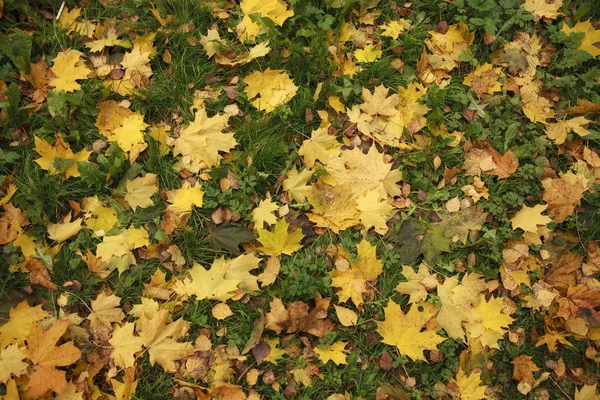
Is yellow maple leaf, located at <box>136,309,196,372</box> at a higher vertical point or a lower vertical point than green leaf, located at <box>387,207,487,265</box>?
lower

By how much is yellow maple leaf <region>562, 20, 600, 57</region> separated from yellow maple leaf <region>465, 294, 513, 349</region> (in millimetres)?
1764

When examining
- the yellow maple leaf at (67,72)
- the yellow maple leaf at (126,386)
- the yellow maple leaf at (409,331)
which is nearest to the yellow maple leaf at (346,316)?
the yellow maple leaf at (409,331)

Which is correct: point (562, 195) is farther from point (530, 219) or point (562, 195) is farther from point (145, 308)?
point (145, 308)

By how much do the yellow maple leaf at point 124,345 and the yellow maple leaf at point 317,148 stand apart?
1282 millimetres

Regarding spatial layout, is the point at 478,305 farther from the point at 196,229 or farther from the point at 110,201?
the point at 110,201

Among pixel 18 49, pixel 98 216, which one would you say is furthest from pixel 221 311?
pixel 18 49

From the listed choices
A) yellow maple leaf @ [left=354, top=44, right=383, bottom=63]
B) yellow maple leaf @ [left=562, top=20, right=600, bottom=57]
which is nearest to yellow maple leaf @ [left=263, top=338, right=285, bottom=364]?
yellow maple leaf @ [left=354, top=44, right=383, bottom=63]

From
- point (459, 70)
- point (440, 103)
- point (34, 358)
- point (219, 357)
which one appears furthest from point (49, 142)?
point (459, 70)

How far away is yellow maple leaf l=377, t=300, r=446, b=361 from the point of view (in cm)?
239

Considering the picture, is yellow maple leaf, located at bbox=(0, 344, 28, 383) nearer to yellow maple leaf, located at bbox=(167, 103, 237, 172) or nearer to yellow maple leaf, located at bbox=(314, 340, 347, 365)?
yellow maple leaf, located at bbox=(167, 103, 237, 172)

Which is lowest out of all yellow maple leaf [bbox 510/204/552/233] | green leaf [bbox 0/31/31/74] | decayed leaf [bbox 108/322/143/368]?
decayed leaf [bbox 108/322/143/368]

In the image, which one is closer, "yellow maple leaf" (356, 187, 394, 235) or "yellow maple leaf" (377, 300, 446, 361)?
"yellow maple leaf" (377, 300, 446, 361)

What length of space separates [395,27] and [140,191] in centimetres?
189

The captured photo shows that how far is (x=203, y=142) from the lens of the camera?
2797 millimetres
